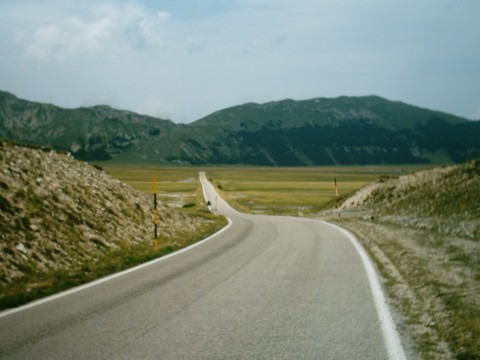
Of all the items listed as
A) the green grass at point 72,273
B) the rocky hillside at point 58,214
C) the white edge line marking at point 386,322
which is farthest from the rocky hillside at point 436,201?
the rocky hillside at point 58,214

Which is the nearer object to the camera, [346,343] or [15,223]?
[346,343]

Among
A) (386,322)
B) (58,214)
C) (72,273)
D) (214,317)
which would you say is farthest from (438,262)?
(58,214)

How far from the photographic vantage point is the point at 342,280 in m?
10.6

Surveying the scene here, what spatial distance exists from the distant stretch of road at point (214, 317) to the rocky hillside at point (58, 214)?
2716 mm

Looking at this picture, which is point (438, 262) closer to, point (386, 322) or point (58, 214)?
point (386, 322)

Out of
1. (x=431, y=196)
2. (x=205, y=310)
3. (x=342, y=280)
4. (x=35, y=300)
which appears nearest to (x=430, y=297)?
(x=342, y=280)

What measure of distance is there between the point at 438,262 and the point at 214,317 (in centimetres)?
759

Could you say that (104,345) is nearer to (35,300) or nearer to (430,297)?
(35,300)

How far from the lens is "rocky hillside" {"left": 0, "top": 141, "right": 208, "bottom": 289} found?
12383mm

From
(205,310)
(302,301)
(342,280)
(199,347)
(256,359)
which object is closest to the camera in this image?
(256,359)

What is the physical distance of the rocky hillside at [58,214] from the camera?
12.4m

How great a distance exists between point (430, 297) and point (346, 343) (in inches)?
129

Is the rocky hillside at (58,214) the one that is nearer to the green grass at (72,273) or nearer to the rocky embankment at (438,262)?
the green grass at (72,273)

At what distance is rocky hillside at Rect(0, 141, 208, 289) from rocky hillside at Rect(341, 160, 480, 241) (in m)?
12.4
